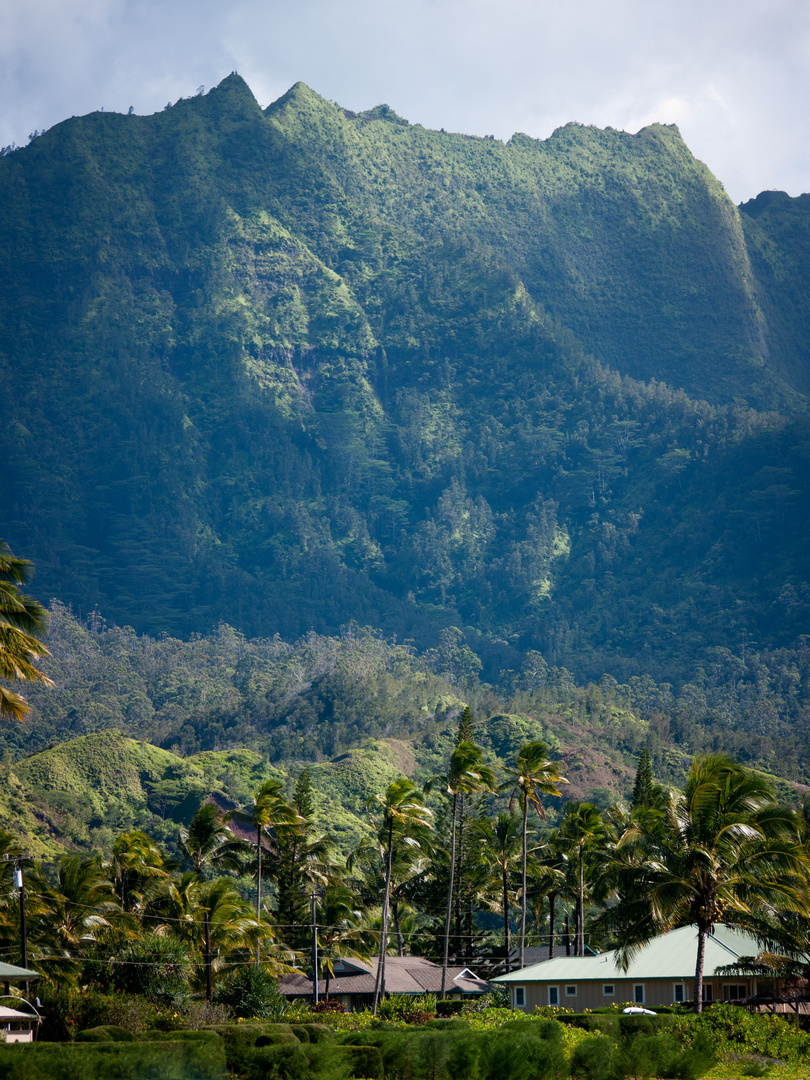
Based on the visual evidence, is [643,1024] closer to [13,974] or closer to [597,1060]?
[597,1060]

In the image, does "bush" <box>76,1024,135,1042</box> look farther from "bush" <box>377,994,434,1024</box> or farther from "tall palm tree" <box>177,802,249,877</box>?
"tall palm tree" <box>177,802,249,877</box>

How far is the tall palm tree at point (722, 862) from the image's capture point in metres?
47.0

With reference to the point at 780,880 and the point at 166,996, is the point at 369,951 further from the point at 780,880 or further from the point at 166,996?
the point at 780,880

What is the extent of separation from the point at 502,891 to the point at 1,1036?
5419 centimetres

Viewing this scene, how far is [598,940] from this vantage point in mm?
90250

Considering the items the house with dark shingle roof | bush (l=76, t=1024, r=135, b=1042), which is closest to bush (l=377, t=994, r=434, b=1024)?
the house with dark shingle roof

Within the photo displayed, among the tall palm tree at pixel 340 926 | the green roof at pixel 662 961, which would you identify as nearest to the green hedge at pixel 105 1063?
the green roof at pixel 662 961

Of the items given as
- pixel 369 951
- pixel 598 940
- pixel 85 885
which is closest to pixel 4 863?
pixel 85 885

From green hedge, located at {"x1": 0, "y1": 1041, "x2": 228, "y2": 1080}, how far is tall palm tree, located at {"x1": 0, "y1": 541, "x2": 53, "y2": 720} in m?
8.57

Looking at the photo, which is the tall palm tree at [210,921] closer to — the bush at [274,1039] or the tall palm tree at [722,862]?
the bush at [274,1039]

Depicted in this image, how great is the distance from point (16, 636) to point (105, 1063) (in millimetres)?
11050

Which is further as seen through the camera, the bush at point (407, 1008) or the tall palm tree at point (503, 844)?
the tall palm tree at point (503, 844)

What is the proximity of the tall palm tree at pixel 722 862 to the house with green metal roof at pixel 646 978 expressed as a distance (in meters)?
6.10

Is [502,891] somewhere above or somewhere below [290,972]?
above
